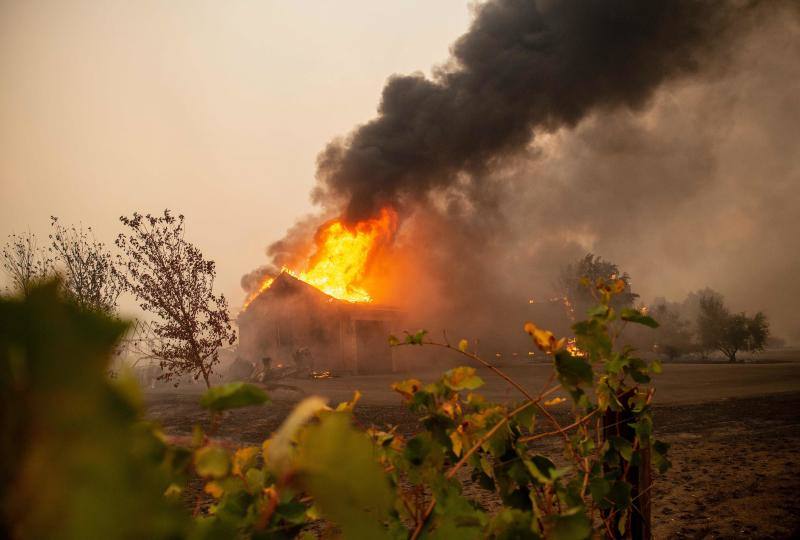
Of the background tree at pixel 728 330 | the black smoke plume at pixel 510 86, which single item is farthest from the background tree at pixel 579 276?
the black smoke plume at pixel 510 86

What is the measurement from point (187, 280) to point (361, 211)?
18.3 meters

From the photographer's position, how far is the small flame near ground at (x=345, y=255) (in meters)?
25.6

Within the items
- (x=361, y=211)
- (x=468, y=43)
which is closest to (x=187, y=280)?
(x=361, y=211)

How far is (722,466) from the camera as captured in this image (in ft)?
12.8

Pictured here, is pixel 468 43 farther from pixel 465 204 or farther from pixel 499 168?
pixel 465 204

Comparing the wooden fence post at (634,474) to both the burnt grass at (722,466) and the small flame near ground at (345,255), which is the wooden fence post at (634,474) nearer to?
the burnt grass at (722,466)

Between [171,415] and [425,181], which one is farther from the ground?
[425,181]

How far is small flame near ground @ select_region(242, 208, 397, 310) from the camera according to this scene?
25.6 m

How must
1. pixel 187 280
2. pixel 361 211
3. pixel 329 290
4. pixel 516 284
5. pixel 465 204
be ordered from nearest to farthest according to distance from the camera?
pixel 187 280 → pixel 329 290 → pixel 361 211 → pixel 465 204 → pixel 516 284

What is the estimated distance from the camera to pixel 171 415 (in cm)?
938

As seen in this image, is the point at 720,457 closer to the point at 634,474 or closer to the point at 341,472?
the point at 634,474

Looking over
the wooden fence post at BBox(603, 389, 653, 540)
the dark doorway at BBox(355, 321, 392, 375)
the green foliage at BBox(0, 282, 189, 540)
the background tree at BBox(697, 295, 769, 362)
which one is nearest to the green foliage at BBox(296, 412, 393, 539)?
the green foliage at BBox(0, 282, 189, 540)

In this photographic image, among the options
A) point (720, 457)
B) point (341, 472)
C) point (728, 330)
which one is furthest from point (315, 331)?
point (728, 330)

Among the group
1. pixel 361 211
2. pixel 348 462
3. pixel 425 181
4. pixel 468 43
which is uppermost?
pixel 468 43
